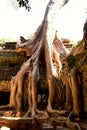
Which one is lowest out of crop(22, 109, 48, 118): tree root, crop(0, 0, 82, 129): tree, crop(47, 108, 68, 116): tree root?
crop(22, 109, 48, 118): tree root

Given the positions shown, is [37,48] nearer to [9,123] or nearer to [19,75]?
[19,75]

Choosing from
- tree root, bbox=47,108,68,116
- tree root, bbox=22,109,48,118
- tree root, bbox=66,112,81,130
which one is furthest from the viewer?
tree root, bbox=22,109,48,118

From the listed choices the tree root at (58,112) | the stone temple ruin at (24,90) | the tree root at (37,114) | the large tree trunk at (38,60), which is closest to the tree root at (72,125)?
the stone temple ruin at (24,90)

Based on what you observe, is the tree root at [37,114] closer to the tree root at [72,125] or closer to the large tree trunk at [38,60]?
the large tree trunk at [38,60]

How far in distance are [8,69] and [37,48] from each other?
1915 mm

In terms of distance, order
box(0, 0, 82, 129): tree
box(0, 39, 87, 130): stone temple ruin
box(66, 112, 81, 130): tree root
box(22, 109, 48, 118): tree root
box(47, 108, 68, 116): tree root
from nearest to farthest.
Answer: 1. box(66, 112, 81, 130): tree root
2. box(0, 39, 87, 130): stone temple ruin
3. box(47, 108, 68, 116): tree root
4. box(22, 109, 48, 118): tree root
5. box(0, 0, 82, 129): tree

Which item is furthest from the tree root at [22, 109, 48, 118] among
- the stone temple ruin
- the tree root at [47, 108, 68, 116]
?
the stone temple ruin

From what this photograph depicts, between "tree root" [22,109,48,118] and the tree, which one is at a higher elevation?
the tree

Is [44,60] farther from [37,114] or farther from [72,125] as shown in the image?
[72,125]

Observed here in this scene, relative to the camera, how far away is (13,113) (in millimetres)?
10125

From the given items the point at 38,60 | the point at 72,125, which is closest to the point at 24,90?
the point at 38,60

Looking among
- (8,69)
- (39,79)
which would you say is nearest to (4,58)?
(8,69)

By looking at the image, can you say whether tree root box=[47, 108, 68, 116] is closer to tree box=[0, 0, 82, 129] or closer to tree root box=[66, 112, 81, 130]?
tree box=[0, 0, 82, 129]

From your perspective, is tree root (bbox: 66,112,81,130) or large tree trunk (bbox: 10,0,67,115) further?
large tree trunk (bbox: 10,0,67,115)
